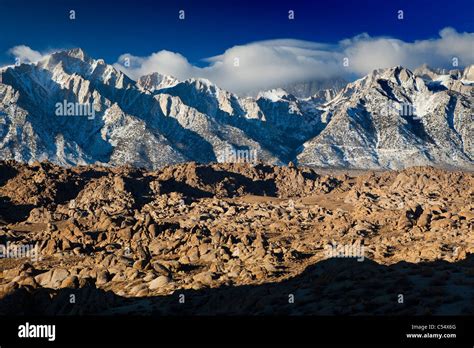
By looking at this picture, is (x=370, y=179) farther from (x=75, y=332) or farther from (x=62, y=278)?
(x=75, y=332)

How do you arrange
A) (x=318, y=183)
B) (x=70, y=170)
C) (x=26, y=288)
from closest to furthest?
(x=26, y=288) → (x=70, y=170) → (x=318, y=183)

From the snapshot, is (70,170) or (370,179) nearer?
(70,170)

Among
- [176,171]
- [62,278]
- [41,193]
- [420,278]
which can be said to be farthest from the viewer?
[176,171]

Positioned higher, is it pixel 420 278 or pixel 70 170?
pixel 70 170

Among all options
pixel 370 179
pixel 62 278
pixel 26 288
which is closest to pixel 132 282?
pixel 62 278

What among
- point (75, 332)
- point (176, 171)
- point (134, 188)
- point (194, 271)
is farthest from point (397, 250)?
point (176, 171)

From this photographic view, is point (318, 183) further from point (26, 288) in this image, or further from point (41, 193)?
point (26, 288)
